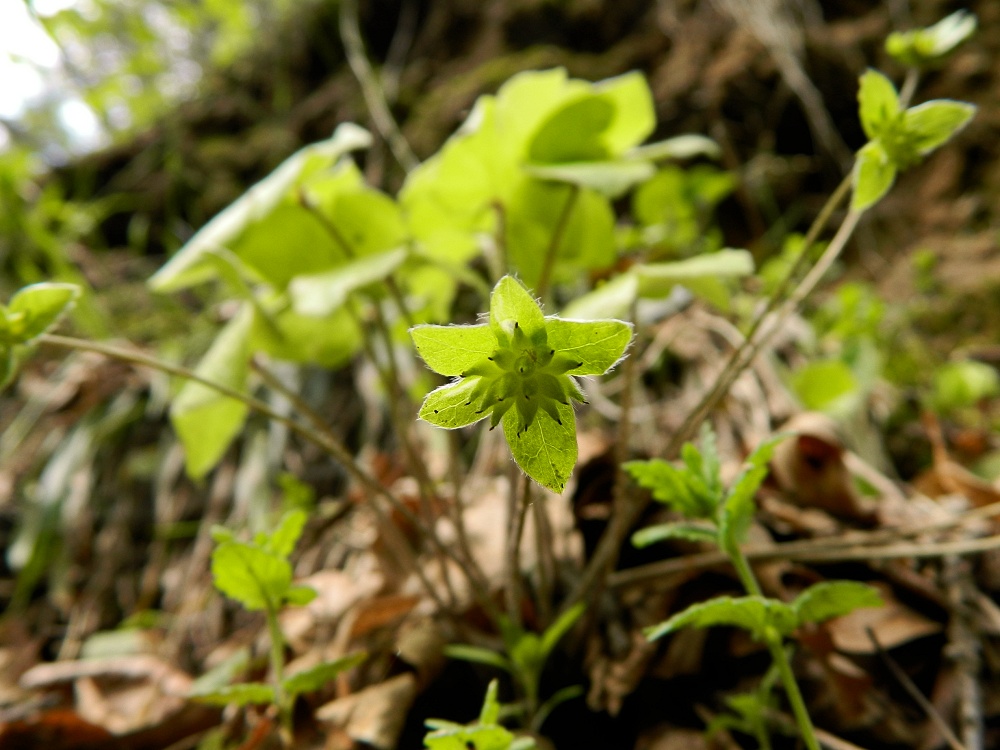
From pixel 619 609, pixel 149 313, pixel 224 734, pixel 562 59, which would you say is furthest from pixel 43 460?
pixel 562 59

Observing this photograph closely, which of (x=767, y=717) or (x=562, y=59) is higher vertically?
(x=562, y=59)

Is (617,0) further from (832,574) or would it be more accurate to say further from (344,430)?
(832,574)

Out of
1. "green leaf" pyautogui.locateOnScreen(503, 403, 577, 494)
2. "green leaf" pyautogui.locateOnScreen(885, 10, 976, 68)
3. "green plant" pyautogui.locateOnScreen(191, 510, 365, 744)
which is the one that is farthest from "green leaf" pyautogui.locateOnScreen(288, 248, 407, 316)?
"green leaf" pyautogui.locateOnScreen(885, 10, 976, 68)

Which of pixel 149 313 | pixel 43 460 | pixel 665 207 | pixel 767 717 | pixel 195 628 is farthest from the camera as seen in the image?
pixel 149 313

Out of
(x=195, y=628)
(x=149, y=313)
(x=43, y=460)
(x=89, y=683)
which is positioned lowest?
(x=195, y=628)

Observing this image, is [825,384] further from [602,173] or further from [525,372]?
[525,372]

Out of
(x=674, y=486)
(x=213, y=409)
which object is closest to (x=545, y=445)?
(x=674, y=486)
